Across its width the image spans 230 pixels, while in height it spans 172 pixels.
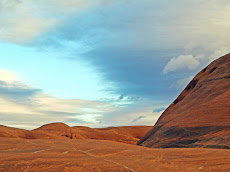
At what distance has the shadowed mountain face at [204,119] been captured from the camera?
18703 millimetres

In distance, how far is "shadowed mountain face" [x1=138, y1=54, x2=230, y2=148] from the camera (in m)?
18.7

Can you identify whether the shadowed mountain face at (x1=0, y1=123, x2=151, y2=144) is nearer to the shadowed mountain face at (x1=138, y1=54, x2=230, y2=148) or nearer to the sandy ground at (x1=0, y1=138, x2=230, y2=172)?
the shadowed mountain face at (x1=138, y1=54, x2=230, y2=148)

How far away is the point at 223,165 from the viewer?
28.8 ft

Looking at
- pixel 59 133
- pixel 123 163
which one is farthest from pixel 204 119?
pixel 59 133

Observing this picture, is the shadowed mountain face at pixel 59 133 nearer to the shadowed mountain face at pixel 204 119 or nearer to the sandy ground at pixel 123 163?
the shadowed mountain face at pixel 204 119

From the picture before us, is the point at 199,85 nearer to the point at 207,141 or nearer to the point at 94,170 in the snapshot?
the point at 207,141

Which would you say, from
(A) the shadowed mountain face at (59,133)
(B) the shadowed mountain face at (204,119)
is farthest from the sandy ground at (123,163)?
(A) the shadowed mountain face at (59,133)

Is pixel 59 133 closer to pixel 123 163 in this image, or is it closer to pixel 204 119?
pixel 204 119

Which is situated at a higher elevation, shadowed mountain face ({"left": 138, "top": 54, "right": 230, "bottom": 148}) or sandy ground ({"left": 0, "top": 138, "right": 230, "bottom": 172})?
shadowed mountain face ({"left": 138, "top": 54, "right": 230, "bottom": 148})

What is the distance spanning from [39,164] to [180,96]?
1083 inches

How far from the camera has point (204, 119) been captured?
20.9m

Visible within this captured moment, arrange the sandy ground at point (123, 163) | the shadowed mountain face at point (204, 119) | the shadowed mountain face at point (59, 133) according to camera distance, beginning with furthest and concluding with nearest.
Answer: the shadowed mountain face at point (59, 133)
the shadowed mountain face at point (204, 119)
the sandy ground at point (123, 163)

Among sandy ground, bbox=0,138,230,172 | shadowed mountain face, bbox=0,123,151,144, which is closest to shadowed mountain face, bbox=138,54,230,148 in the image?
sandy ground, bbox=0,138,230,172

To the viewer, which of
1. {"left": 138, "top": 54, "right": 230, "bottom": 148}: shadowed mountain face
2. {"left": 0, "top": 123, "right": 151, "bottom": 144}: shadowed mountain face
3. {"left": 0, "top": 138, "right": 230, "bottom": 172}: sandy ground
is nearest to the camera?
{"left": 0, "top": 138, "right": 230, "bottom": 172}: sandy ground
